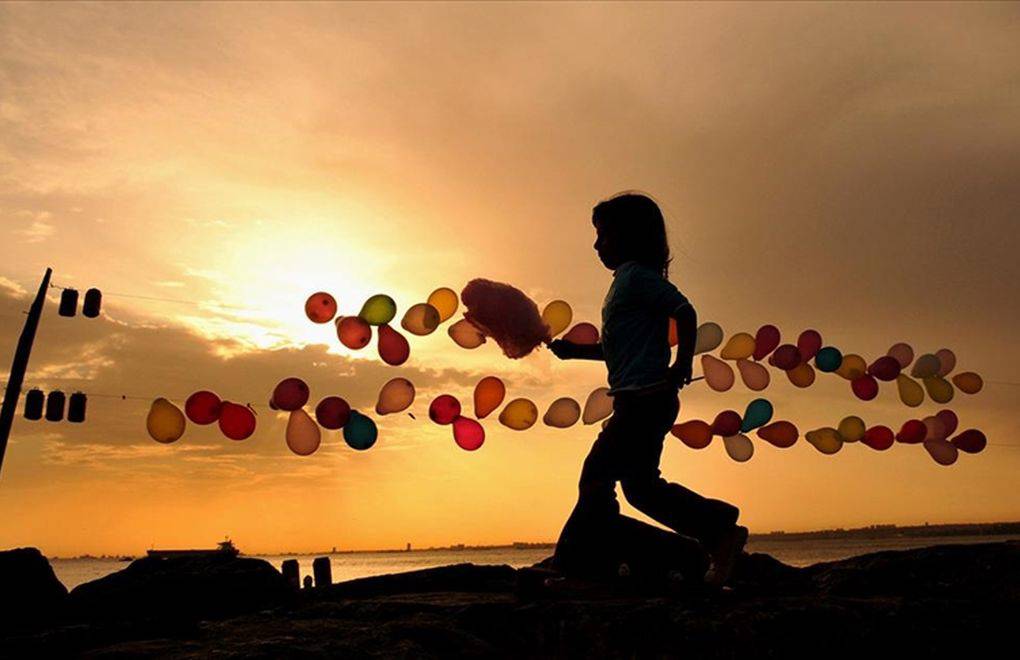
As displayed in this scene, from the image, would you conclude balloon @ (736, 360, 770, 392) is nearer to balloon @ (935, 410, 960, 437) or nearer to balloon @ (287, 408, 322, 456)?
balloon @ (935, 410, 960, 437)

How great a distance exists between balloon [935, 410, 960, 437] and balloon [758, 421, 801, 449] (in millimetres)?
1763

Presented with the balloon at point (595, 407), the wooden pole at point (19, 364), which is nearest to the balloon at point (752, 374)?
the balloon at point (595, 407)

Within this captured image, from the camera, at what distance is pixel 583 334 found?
21.2ft

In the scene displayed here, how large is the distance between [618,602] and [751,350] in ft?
14.8

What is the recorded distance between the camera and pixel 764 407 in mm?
7449

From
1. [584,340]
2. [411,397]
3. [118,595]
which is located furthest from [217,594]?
[584,340]

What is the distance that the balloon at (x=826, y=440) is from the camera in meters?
7.96

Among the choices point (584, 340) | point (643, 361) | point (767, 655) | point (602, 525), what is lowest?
point (767, 655)

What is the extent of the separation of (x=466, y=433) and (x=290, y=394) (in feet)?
4.72

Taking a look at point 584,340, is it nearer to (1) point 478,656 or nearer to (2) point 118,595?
(1) point 478,656

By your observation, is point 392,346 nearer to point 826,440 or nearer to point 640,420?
point 640,420

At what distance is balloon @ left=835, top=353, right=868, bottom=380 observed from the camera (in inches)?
314

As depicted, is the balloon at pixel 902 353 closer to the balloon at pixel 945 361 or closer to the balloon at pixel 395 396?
the balloon at pixel 945 361

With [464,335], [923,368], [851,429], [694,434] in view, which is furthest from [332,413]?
[923,368]
